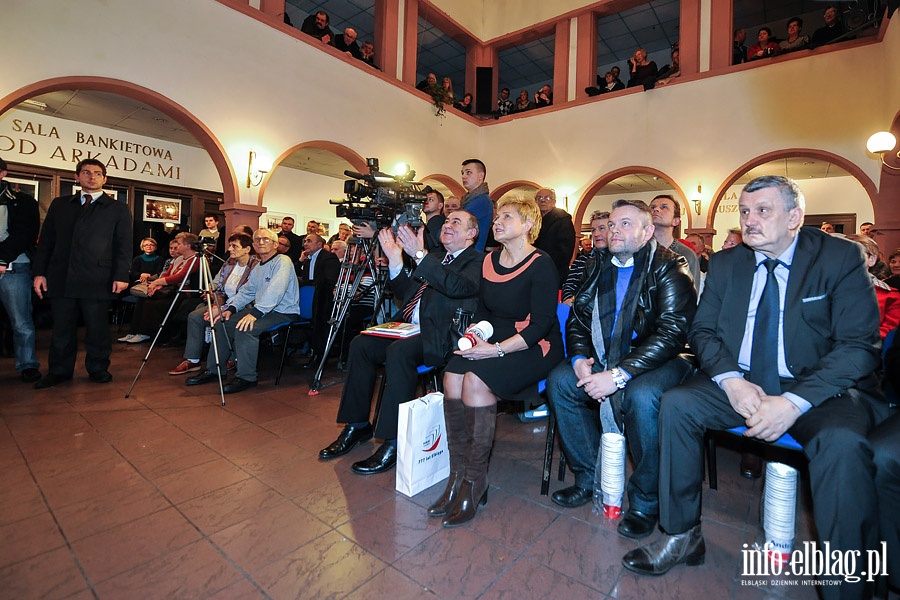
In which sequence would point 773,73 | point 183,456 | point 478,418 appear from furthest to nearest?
point 773,73 → point 183,456 → point 478,418

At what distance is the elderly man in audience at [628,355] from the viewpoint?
1.69 m

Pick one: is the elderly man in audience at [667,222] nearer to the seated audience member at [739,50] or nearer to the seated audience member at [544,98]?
the seated audience member at [739,50]

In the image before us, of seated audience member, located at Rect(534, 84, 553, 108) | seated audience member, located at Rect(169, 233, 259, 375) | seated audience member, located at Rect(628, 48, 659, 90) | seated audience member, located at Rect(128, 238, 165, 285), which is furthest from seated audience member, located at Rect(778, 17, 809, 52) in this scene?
seated audience member, located at Rect(128, 238, 165, 285)

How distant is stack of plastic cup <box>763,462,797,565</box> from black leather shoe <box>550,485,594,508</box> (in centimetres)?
63

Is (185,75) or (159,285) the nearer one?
(159,285)

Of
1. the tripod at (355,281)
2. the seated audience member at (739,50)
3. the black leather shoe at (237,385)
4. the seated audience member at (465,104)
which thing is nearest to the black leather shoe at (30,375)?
the black leather shoe at (237,385)

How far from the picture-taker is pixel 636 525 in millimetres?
1659

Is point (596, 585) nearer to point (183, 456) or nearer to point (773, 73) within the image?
point (183, 456)

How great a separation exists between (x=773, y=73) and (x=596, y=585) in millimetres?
7869

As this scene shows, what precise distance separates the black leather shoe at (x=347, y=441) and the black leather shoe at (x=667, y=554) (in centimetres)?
141

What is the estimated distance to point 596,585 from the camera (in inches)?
54.6

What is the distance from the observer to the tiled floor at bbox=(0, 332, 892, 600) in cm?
137

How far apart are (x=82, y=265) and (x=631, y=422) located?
400 cm

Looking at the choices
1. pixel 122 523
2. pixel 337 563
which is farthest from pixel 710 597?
pixel 122 523
